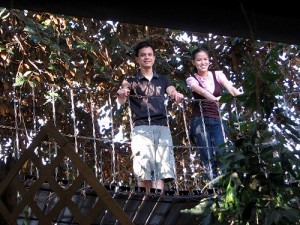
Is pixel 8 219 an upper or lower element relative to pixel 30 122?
lower

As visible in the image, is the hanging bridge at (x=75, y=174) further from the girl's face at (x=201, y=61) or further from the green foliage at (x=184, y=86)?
the girl's face at (x=201, y=61)

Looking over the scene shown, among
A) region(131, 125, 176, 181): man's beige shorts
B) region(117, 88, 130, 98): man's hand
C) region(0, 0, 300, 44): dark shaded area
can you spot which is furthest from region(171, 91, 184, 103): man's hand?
region(0, 0, 300, 44): dark shaded area

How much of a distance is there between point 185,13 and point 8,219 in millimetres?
1067

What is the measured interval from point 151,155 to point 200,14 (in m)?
2.54

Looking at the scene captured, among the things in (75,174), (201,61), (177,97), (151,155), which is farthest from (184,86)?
(75,174)

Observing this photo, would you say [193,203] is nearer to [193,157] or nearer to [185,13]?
[193,157]

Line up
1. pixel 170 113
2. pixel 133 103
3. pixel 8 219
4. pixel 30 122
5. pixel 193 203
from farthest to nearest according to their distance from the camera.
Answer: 1. pixel 170 113
2. pixel 30 122
3. pixel 133 103
4. pixel 193 203
5. pixel 8 219

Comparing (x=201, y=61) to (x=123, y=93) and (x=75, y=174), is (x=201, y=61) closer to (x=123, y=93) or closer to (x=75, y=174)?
(x=123, y=93)

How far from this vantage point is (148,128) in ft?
14.8

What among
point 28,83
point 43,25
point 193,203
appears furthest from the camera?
point 43,25

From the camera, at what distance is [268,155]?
2514 mm

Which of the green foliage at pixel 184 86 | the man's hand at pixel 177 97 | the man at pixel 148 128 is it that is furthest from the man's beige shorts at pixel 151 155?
the green foliage at pixel 184 86

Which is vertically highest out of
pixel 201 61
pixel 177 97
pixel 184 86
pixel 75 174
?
pixel 184 86

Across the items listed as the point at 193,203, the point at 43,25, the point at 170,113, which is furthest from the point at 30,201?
the point at 170,113
